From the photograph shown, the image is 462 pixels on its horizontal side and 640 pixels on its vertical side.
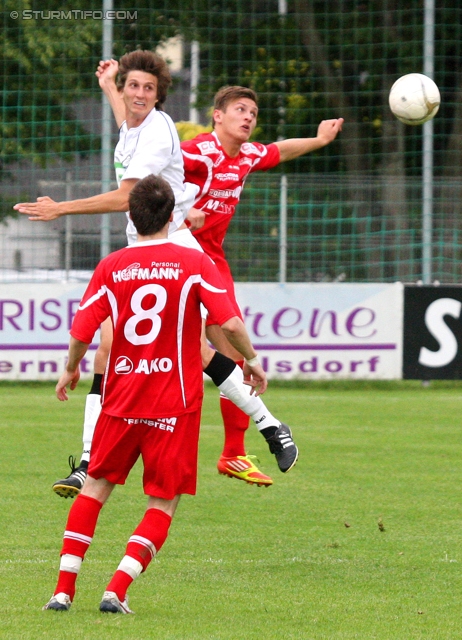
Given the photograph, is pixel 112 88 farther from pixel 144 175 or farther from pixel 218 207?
pixel 144 175

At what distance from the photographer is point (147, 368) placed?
4.74 metres

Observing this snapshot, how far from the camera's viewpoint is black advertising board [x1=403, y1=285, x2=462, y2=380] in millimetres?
13812

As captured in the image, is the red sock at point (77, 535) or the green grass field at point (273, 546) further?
the red sock at point (77, 535)

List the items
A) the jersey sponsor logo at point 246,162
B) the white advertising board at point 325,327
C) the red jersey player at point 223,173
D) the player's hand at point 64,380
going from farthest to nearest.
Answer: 1. the white advertising board at point 325,327
2. the jersey sponsor logo at point 246,162
3. the red jersey player at point 223,173
4. the player's hand at point 64,380

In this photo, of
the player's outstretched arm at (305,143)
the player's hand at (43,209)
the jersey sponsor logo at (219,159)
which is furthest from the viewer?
the player's outstretched arm at (305,143)

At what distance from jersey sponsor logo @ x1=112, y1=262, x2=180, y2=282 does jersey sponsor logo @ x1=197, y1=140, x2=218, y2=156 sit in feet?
8.28

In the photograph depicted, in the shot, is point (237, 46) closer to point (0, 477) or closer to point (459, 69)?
point (459, 69)

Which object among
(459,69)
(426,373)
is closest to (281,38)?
(459,69)

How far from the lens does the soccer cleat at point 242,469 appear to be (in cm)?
662

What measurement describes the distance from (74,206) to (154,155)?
0.57m

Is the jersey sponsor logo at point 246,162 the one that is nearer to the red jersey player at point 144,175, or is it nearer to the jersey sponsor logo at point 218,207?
the jersey sponsor logo at point 218,207

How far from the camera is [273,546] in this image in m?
5.96

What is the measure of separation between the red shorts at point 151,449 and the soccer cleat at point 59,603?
491 millimetres

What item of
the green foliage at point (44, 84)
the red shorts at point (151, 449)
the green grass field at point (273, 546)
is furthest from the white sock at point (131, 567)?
the green foliage at point (44, 84)
